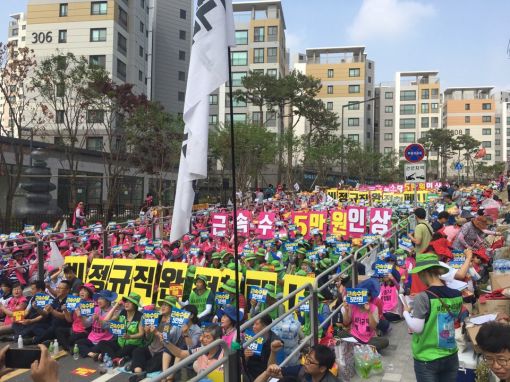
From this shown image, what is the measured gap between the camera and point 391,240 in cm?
1184

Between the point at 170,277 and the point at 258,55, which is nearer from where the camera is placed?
the point at 170,277

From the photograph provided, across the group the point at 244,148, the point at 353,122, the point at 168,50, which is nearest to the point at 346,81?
the point at 353,122

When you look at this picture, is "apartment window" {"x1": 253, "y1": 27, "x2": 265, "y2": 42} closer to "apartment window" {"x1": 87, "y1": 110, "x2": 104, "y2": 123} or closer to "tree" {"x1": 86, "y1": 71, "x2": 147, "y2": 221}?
"tree" {"x1": 86, "y1": 71, "x2": 147, "y2": 221}

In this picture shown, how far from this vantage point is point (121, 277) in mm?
9148

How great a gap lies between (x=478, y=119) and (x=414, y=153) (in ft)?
282

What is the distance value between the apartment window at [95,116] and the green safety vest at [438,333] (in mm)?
23111

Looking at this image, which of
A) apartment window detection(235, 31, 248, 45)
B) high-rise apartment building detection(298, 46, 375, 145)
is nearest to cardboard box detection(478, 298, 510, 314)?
apartment window detection(235, 31, 248, 45)

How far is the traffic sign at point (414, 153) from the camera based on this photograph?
37.0 ft

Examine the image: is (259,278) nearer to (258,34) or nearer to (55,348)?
(55,348)

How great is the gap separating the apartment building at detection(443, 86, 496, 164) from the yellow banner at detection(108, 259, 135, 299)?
87.6 m

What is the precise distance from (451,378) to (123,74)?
40495 millimetres

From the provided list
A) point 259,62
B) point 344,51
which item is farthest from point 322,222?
point 344,51

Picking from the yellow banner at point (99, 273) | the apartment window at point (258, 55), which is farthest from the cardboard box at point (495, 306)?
the apartment window at point (258, 55)

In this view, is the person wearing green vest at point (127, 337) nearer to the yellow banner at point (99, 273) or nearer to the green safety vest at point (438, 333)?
the yellow banner at point (99, 273)
